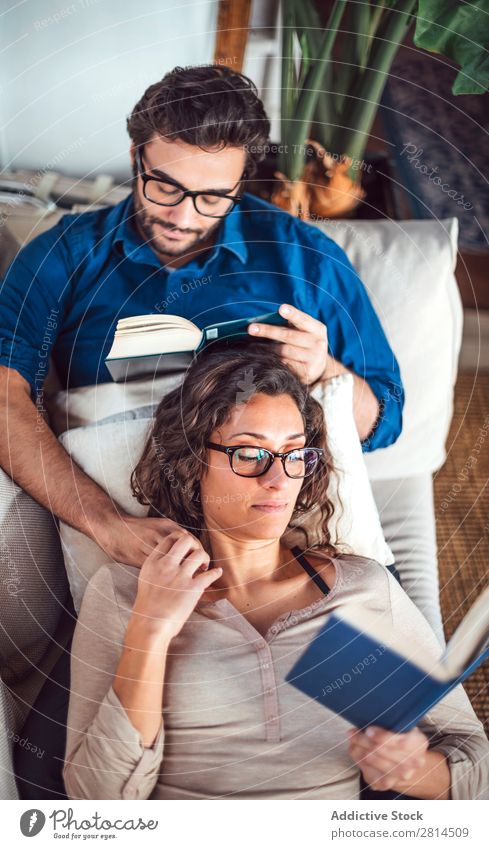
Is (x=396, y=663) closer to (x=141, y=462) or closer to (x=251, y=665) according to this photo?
(x=251, y=665)

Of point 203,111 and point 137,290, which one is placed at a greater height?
point 203,111

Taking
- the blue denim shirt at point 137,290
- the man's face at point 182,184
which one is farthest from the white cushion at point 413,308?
the man's face at point 182,184

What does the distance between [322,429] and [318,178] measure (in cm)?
48

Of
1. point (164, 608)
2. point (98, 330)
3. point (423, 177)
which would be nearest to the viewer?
point (164, 608)

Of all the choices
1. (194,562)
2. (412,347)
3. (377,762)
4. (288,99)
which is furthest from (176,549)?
(288,99)

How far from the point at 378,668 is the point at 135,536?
0.86ft

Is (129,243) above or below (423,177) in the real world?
below

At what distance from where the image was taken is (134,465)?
650 millimetres

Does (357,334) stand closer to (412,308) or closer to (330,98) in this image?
(412,308)

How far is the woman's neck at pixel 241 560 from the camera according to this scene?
609 mm

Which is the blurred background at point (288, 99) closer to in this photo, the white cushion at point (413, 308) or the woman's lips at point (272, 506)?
the white cushion at point (413, 308)

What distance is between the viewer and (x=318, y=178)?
3.21ft
